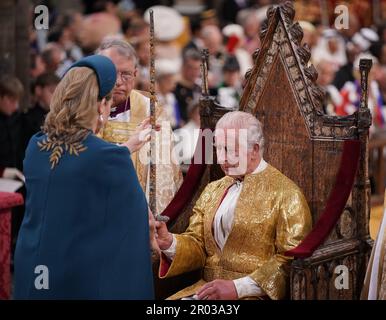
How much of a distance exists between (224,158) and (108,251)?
0.86m

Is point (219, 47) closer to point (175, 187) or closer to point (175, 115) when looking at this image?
point (175, 115)

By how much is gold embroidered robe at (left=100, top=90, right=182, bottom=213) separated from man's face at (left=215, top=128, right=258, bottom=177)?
2.85 feet

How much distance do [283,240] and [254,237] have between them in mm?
162

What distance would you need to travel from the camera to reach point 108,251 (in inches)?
190

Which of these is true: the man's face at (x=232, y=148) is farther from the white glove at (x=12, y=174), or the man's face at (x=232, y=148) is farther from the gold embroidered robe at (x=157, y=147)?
the white glove at (x=12, y=174)

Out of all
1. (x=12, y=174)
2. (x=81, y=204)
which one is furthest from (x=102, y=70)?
(x=12, y=174)

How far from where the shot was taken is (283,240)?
5363mm

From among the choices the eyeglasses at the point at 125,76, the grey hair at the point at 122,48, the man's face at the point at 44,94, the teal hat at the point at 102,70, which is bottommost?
the teal hat at the point at 102,70

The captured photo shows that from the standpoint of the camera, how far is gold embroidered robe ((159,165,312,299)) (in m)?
5.35

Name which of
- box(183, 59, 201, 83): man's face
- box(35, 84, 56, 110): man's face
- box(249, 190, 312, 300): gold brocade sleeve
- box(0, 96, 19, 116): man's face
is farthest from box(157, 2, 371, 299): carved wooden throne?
box(183, 59, 201, 83): man's face

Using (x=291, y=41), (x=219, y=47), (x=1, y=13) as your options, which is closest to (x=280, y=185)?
(x=291, y=41)

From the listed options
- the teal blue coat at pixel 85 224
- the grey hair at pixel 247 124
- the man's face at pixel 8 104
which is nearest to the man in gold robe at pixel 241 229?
the grey hair at pixel 247 124

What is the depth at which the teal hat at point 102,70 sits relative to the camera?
4809 millimetres

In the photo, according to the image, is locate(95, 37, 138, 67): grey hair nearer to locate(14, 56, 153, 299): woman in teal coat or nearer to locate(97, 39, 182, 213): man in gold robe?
locate(97, 39, 182, 213): man in gold robe
